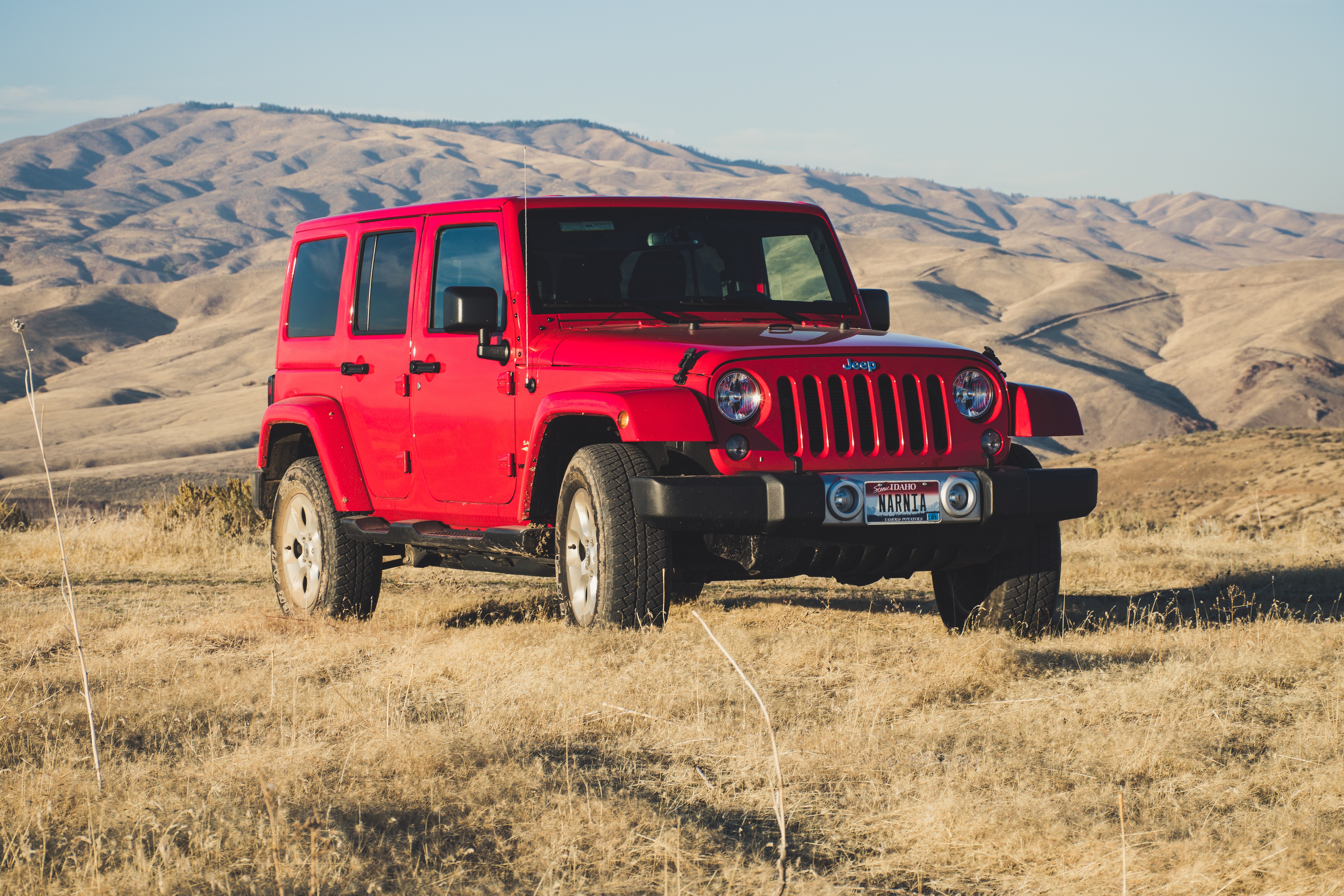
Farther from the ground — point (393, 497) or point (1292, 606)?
point (393, 497)

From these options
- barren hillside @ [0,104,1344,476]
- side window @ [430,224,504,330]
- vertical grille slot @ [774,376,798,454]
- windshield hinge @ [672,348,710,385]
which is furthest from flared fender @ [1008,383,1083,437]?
barren hillside @ [0,104,1344,476]

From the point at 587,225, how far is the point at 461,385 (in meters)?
1.08

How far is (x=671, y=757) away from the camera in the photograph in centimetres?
448

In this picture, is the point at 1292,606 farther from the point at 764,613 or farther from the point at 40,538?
the point at 40,538

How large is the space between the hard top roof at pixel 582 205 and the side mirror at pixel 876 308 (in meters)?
A: 0.57

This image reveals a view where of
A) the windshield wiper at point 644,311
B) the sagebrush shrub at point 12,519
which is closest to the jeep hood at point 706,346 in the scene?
the windshield wiper at point 644,311

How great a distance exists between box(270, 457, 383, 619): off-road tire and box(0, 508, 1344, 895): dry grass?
1.48 feet

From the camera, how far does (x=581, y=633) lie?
608 centimetres

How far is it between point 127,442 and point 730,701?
5009 cm

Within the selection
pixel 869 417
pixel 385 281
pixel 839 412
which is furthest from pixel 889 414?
pixel 385 281

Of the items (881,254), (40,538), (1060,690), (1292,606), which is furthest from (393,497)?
(881,254)

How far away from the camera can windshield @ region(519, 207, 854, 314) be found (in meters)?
7.04

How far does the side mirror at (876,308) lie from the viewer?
766cm

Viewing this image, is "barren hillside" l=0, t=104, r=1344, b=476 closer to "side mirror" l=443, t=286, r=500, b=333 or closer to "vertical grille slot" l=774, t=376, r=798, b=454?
"side mirror" l=443, t=286, r=500, b=333
